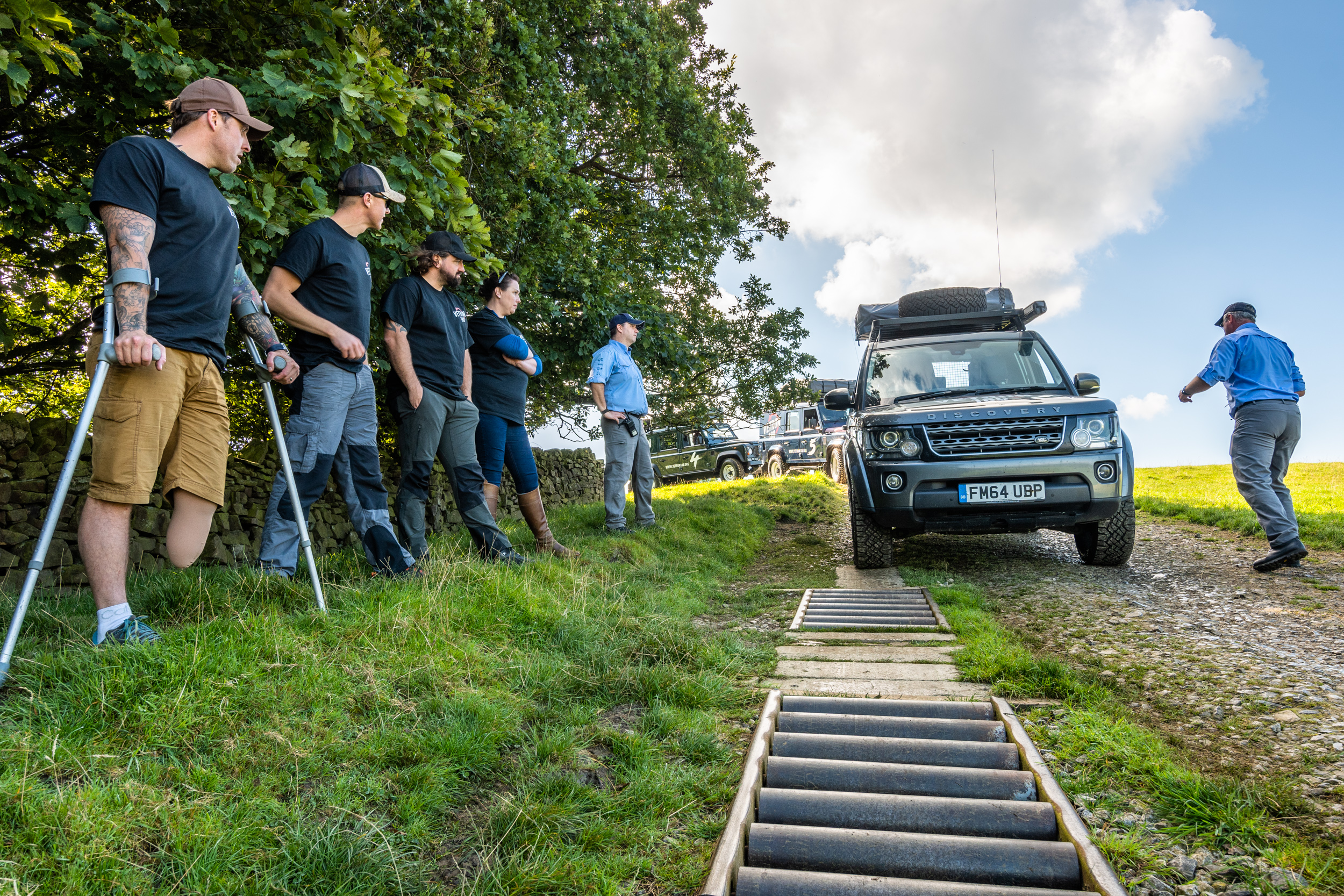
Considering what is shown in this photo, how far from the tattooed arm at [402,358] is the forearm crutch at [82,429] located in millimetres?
1617

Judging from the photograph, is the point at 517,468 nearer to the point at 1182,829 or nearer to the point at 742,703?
the point at 742,703

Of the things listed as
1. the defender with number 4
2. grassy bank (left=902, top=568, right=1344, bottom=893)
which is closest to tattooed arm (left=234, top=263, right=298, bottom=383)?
grassy bank (left=902, top=568, right=1344, bottom=893)

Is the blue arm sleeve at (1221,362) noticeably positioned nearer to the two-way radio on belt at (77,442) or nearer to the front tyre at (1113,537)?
the front tyre at (1113,537)

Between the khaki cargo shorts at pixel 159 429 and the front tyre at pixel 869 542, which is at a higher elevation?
the khaki cargo shorts at pixel 159 429

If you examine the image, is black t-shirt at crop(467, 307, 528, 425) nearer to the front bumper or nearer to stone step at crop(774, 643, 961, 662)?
stone step at crop(774, 643, 961, 662)

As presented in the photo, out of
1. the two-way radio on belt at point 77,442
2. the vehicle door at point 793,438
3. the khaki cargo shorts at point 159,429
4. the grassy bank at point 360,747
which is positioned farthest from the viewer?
the vehicle door at point 793,438

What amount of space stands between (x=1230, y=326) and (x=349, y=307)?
A: 7171 mm

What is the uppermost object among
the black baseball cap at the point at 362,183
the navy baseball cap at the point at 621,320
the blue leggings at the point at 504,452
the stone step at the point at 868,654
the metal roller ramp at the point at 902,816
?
the black baseball cap at the point at 362,183

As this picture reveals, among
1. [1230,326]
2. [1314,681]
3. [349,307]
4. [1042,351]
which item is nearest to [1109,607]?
[1314,681]

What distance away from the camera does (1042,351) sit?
270 inches

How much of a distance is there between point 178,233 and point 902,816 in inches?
134

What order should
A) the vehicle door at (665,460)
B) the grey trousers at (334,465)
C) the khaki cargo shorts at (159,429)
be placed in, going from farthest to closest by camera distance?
the vehicle door at (665,460) < the grey trousers at (334,465) < the khaki cargo shorts at (159,429)

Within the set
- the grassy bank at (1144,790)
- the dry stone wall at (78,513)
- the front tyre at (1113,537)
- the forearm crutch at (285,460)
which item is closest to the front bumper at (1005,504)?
the front tyre at (1113,537)

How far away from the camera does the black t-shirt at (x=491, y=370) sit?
17.9ft
